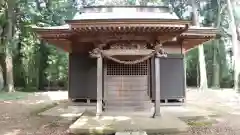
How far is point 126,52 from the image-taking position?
792 centimetres

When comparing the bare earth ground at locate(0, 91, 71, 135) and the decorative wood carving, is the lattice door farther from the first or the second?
the bare earth ground at locate(0, 91, 71, 135)

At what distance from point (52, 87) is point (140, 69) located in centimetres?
1696

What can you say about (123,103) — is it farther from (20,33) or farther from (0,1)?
(20,33)

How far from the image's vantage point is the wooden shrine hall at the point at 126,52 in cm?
721

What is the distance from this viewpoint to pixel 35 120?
338 inches

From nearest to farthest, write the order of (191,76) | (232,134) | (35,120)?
(232,134) < (35,120) < (191,76)

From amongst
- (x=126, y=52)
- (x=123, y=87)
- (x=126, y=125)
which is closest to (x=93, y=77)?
(x=123, y=87)

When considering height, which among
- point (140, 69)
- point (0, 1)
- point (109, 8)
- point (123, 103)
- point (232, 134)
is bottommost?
point (232, 134)

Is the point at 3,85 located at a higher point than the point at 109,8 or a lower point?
lower

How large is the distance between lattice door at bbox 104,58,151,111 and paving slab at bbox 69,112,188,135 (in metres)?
1.09

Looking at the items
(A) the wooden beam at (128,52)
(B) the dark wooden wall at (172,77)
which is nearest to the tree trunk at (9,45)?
(B) the dark wooden wall at (172,77)

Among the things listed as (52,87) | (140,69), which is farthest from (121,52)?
(52,87)

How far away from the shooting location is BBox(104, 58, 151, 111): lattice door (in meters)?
8.67

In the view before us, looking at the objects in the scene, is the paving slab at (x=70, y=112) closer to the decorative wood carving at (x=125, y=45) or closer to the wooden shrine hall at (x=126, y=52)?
the wooden shrine hall at (x=126, y=52)
